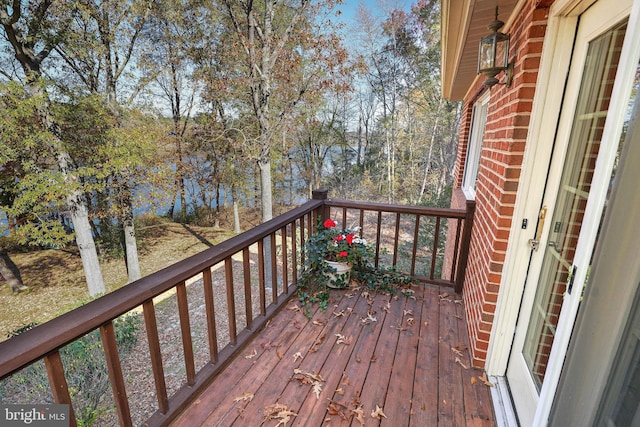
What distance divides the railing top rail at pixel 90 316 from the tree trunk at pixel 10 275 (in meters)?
10.3

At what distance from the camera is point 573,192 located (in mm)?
1307

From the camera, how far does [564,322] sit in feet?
3.04

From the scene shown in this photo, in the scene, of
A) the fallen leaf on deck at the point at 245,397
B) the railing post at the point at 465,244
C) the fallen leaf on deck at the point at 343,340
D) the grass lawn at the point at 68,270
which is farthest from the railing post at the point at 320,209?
the grass lawn at the point at 68,270

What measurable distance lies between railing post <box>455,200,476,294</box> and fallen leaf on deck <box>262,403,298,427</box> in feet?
6.31

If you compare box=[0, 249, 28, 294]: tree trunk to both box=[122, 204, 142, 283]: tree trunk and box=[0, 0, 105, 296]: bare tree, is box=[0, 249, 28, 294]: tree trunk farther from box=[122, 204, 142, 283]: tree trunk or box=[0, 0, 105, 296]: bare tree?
box=[0, 0, 105, 296]: bare tree

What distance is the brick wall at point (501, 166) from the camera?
4.91 feet

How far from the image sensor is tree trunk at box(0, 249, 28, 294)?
829cm

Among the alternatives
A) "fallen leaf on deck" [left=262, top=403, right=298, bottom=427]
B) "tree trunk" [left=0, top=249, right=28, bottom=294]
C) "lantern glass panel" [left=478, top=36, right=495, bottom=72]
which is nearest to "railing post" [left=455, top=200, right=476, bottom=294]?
"lantern glass panel" [left=478, top=36, right=495, bottom=72]

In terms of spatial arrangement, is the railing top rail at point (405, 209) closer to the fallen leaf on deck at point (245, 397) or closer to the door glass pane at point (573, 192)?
the door glass pane at point (573, 192)

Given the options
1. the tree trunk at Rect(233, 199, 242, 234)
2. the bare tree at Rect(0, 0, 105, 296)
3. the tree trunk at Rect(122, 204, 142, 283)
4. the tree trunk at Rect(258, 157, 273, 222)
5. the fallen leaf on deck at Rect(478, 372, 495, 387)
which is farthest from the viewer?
the tree trunk at Rect(233, 199, 242, 234)

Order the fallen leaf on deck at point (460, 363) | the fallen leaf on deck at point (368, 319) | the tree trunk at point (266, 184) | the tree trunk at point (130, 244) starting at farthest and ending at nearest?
1. the tree trunk at point (130, 244)
2. the tree trunk at point (266, 184)
3. the fallen leaf on deck at point (368, 319)
4. the fallen leaf on deck at point (460, 363)

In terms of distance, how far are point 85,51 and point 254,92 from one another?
3821mm

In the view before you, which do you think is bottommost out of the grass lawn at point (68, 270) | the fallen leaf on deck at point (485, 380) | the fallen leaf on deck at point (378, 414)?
the grass lawn at point (68, 270)

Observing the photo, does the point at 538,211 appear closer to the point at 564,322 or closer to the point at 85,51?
the point at 564,322
